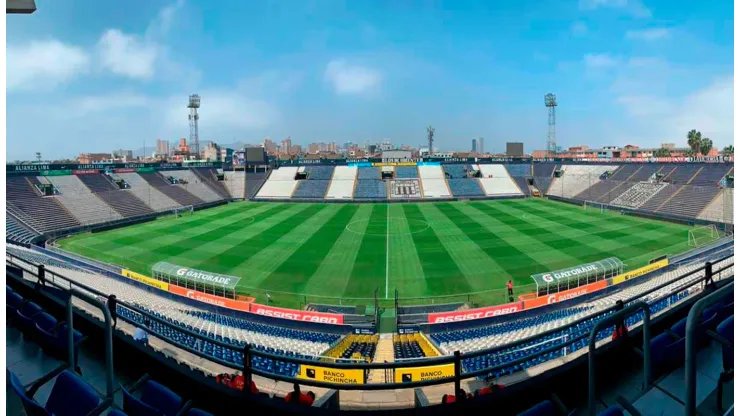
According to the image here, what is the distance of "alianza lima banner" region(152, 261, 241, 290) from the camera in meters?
17.2

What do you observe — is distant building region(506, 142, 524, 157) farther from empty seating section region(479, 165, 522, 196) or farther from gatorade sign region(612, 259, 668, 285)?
gatorade sign region(612, 259, 668, 285)

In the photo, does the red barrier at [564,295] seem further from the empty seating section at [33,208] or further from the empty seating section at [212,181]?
the empty seating section at [212,181]

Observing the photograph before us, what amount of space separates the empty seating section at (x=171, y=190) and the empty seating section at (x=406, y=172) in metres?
28.8

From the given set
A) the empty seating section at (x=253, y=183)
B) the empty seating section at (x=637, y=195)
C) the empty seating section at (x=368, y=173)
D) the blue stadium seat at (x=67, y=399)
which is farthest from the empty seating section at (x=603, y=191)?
the blue stadium seat at (x=67, y=399)

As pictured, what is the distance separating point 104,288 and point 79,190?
3076 centimetres

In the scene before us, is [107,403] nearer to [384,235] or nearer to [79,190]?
[384,235]

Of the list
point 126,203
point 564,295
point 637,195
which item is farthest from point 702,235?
point 126,203

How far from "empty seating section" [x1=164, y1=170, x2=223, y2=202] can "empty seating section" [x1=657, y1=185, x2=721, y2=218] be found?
49.7 metres

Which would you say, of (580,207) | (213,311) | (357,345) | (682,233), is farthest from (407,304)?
(580,207)

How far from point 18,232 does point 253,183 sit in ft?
109

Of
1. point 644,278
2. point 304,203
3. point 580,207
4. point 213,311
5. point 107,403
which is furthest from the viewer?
point 304,203

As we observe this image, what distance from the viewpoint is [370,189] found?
188 ft

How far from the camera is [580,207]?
4481 cm

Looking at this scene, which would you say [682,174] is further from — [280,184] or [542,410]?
[542,410]
